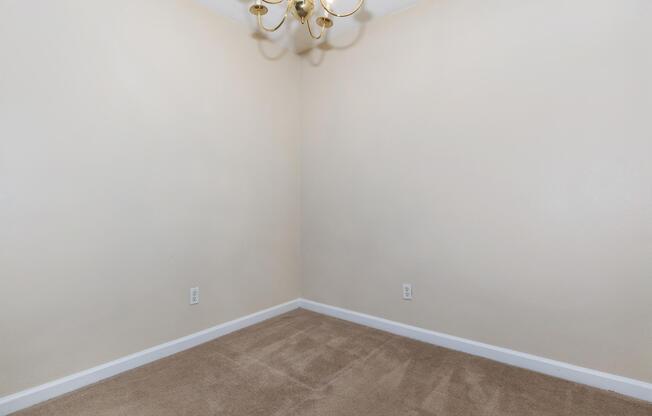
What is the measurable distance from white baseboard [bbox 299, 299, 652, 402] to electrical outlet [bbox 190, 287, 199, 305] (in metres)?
1.28

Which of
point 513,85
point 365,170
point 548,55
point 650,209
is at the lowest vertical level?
point 650,209

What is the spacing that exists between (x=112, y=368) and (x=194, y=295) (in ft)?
2.09

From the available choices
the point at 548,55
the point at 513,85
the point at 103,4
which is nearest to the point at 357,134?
the point at 513,85

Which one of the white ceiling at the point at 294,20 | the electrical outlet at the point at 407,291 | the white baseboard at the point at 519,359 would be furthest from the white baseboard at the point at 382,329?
the white ceiling at the point at 294,20

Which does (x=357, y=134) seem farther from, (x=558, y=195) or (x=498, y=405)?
(x=498, y=405)

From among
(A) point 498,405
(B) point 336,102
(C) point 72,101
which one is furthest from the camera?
(B) point 336,102

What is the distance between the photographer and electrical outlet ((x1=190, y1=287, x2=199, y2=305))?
238 centimetres

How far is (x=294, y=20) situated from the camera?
2693 millimetres

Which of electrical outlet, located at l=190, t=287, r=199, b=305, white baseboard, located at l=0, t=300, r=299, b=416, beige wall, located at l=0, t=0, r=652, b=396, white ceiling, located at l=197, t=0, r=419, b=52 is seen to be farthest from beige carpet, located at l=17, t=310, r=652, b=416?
white ceiling, located at l=197, t=0, r=419, b=52

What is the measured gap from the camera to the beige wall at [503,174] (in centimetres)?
177

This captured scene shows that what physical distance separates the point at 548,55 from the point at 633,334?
1.69m

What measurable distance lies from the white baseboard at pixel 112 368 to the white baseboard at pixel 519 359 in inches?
41.0

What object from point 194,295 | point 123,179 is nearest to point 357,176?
point 194,295

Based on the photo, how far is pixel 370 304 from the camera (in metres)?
2.77
